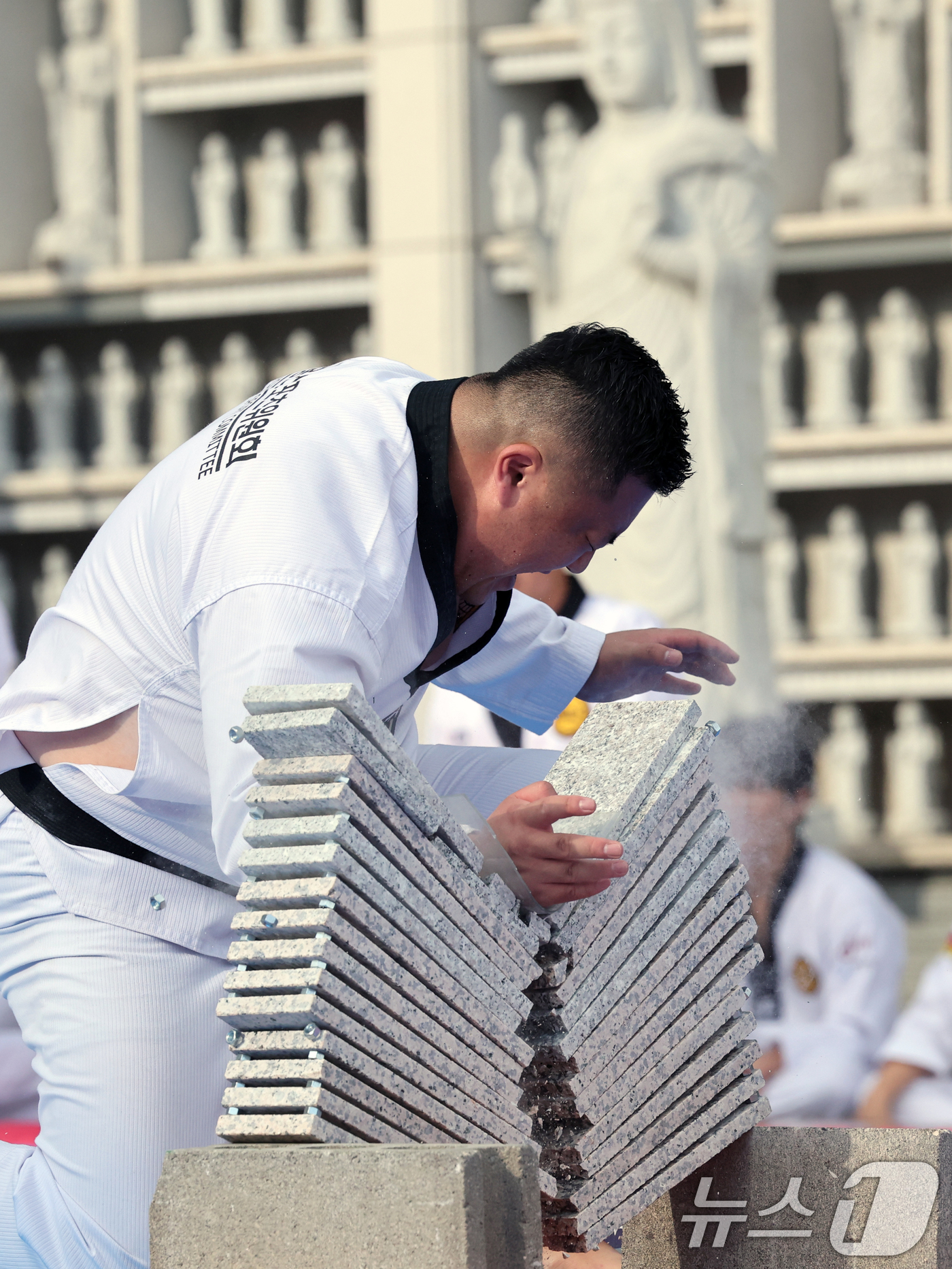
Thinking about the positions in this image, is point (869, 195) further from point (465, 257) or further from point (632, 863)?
point (632, 863)

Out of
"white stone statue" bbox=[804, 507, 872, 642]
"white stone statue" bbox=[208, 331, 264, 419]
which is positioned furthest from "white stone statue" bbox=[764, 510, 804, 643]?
"white stone statue" bbox=[208, 331, 264, 419]

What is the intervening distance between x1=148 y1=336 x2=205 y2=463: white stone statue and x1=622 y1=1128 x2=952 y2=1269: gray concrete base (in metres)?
4.81

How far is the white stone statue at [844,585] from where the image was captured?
554 cm

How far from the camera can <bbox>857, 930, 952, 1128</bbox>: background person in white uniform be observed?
348cm

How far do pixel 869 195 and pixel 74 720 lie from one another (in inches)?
176

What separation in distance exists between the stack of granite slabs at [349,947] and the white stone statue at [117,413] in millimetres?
5058

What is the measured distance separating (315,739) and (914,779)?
175 inches

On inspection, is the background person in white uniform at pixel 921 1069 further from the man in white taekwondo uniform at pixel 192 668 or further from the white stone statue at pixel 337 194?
the white stone statue at pixel 337 194

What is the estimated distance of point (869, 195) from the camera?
5.48 metres

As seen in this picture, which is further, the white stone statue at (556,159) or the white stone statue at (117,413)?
Answer: the white stone statue at (117,413)

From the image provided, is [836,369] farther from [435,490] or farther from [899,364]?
[435,490]

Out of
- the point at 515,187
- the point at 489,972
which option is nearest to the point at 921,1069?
the point at 489,972

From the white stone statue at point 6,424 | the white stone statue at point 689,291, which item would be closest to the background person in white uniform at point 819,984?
the white stone statue at point 689,291

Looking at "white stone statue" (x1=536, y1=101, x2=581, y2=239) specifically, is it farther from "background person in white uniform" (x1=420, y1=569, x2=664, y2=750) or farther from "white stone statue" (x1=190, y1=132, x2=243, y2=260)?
"background person in white uniform" (x1=420, y1=569, x2=664, y2=750)
